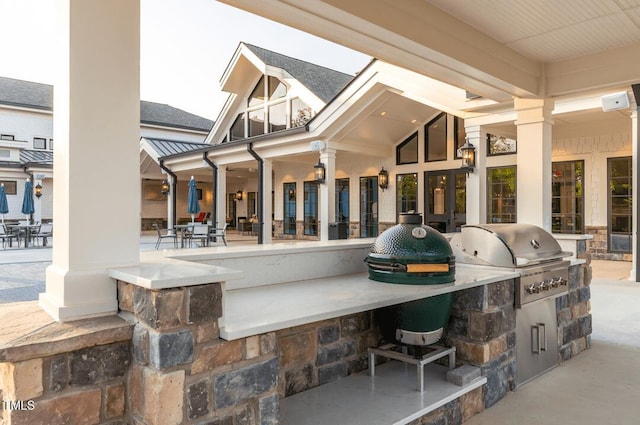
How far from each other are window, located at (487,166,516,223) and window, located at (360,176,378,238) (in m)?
3.28

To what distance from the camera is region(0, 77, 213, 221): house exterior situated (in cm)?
1797

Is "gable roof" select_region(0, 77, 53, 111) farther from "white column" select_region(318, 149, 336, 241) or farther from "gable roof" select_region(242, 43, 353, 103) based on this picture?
"white column" select_region(318, 149, 336, 241)

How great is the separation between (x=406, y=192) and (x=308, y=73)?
4.73 m

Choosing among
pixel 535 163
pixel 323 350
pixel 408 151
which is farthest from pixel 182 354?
pixel 408 151

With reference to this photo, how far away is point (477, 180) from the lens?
8258 mm

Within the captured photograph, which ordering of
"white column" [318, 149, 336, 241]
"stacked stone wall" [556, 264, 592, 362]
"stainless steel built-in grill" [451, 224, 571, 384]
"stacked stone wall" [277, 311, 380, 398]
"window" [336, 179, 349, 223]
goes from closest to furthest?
"stacked stone wall" [277, 311, 380, 398] → "stainless steel built-in grill" [451, 224, 571, 384] → "stacked stone wall" [556, 264, 592, 362] → "white column" [318, 149, 336, 241] → "window" [336, 179, 349, 223]

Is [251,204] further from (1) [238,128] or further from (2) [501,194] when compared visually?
(2) [501,194]

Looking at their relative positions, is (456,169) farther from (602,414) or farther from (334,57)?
(334,57)

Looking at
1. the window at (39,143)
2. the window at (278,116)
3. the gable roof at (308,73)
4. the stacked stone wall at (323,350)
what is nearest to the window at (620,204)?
the gable roof at (308,73)

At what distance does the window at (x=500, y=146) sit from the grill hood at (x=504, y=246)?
7202 mm

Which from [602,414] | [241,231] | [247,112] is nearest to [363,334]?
[602,414]

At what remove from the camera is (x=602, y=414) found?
2723 mm

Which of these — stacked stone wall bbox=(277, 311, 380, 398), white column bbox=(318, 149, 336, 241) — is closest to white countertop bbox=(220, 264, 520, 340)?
stacked stone wall bbox=(277, 311, 380, 398)

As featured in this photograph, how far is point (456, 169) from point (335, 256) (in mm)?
8462
